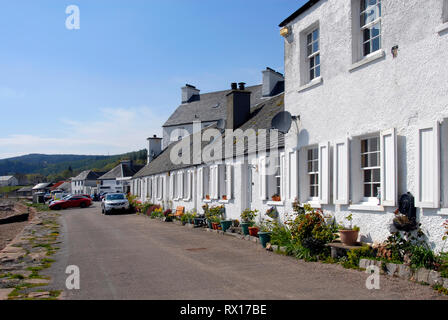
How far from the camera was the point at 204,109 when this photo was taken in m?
47.2

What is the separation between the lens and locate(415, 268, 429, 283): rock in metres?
7.00

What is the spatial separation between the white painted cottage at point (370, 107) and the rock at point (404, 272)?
2.27 ft

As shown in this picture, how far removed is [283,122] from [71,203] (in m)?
40.2

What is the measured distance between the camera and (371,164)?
9.60 metres

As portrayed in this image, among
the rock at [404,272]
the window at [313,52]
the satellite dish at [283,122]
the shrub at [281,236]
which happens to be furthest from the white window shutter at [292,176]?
the rock at [404,272]

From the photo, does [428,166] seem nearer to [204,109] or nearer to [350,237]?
[350,237]

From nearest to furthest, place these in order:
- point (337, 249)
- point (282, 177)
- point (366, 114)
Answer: point (366, 114)
point (337, 249)
point (282, 177)

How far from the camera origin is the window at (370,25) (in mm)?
9469

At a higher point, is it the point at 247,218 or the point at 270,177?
the point at 270,177

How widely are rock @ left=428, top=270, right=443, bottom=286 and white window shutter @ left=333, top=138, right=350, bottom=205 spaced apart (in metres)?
3.09

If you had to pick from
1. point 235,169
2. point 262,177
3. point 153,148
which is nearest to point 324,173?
point 262,177

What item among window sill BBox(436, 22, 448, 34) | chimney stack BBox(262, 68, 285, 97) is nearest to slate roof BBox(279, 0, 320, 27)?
window sill BBox(436, 22, 448, 34)

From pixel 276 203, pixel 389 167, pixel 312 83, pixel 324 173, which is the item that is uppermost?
pixel 312 83

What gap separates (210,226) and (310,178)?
23.9 ft
